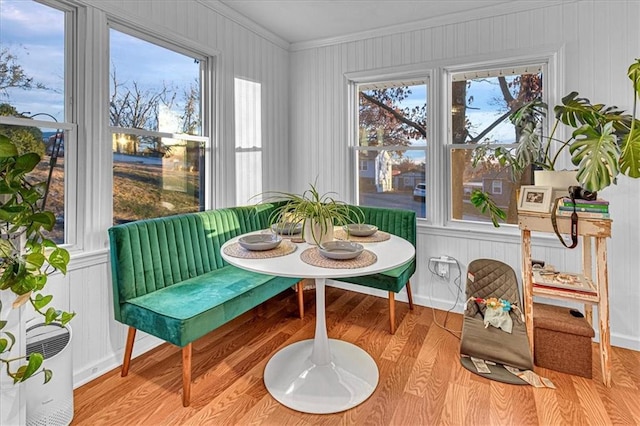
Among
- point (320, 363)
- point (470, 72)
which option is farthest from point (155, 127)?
point (470, 72)

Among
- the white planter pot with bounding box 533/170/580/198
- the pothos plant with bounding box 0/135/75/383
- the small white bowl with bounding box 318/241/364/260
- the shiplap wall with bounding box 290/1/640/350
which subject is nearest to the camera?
the pothos plant with bounding box 0/135/75/383

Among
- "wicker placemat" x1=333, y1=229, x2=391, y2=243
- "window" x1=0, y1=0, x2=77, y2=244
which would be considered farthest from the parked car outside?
"window" x1=0, y1=0, x2=77, y2=244

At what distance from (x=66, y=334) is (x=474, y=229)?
9.52ft

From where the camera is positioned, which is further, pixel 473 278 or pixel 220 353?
pixel 473 278

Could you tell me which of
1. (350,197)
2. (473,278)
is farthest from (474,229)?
(350,197)

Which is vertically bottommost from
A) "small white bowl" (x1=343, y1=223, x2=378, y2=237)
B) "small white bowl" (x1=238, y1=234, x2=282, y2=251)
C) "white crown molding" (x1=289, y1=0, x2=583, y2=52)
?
"small white bowl" (x1=238, y1=234, x2=282, y2=251)

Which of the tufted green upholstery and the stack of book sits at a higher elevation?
the stack of book

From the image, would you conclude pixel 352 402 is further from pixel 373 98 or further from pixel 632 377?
pixel 373 98

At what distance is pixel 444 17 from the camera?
2869 mm

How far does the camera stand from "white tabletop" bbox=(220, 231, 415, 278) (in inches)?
60.9

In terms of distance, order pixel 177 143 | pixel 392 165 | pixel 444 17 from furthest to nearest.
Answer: pixel 392 165 → pixel 444 17 → pixel 177 143

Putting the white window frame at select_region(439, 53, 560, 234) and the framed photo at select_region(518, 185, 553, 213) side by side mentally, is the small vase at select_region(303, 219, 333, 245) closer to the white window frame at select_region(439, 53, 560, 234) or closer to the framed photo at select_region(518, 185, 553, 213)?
the framed photo at select_region(518, 185, 553, 213)

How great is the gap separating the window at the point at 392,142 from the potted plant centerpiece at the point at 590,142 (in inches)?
27.1

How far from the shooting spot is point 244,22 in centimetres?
299
